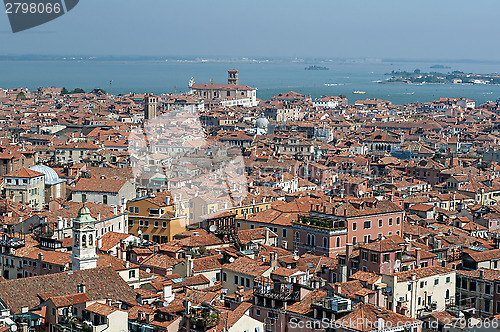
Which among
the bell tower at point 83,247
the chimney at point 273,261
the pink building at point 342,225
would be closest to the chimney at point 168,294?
the bell tower at point 83,247

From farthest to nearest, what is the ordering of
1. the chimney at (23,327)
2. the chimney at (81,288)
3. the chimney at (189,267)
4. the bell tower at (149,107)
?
the bell tower at (149,107) < the chimney at (189,267) < the chimney at (81,288) < the chimney at (23,327)

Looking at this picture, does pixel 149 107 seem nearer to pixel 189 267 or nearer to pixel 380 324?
pixel 189 267

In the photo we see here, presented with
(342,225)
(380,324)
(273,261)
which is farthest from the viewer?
(342,225)

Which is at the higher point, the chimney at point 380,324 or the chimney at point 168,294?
the chimney at point 380,324

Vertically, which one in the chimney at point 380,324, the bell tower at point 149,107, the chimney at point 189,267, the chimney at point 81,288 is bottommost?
the bell tower at point 149,107

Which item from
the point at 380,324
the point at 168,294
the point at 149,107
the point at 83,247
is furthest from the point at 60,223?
the point at 149,107

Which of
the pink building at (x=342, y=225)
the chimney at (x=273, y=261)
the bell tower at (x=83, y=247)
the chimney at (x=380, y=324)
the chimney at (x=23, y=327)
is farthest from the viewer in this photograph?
the pink building at (x=342, y=225)

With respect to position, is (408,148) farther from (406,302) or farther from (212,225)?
(406,302)

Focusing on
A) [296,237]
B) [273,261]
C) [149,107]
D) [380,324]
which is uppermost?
[380,324]

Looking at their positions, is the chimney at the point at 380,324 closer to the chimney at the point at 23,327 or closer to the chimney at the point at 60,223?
the chimney at the point at 23,327

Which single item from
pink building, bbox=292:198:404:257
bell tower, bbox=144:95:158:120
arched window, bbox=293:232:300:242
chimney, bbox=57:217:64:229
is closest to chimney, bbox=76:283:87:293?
chimney, bbox=57:217:64:229

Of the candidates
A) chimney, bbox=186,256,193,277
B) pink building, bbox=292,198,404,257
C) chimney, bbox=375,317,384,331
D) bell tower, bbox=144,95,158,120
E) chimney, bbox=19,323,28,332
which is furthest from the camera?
bell tower, bbox=144,95,158,120

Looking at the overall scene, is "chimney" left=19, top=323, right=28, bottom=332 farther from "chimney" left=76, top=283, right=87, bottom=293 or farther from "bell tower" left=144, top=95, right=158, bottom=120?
"bell tower" left=144, top=95, right=158, bottom=120
